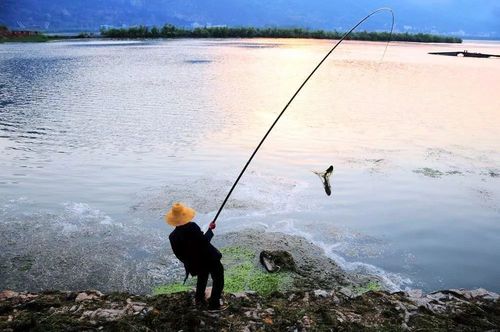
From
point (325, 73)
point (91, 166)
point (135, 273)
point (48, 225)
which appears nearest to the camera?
point (135, 273)

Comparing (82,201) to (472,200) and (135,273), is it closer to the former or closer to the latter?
(135,273)

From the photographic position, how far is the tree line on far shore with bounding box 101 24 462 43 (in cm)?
13762

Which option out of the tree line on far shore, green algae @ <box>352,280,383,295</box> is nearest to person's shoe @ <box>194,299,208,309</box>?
green algae @ <box>352,280,383,295</box>

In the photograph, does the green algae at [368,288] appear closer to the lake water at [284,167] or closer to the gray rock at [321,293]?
the lake water at [284,167]

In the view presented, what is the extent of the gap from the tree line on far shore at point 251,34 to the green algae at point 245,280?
445 feet

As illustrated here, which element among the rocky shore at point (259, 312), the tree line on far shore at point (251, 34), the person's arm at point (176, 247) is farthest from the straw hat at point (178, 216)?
the tree line on far shore at point (251, 34)

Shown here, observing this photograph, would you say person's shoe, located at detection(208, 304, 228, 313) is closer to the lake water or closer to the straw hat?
the straw hat

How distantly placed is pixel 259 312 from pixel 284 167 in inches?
432

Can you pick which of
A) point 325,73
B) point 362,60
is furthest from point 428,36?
point 325,73

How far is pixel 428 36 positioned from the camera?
136 meters

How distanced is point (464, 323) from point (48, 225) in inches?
425

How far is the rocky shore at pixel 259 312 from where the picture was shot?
7520 millimetres

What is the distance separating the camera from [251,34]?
15050cm

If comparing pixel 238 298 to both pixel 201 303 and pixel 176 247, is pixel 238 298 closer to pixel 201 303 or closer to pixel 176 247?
pixel 201 303
